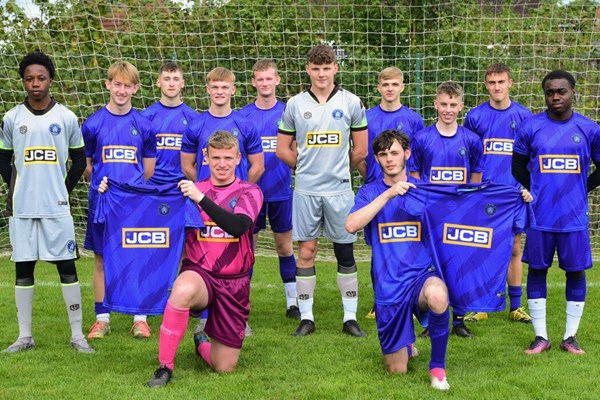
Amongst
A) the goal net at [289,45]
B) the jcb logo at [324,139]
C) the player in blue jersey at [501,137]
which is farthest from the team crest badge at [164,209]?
the goal net at [289,45]

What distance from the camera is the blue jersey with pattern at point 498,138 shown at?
20.7 feet

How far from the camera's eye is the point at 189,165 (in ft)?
19.7

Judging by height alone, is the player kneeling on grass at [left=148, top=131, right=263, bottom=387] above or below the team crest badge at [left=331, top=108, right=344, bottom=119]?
below

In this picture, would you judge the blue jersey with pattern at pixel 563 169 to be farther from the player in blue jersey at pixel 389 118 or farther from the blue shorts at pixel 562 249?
the player in blue jersey at pixel 389 118

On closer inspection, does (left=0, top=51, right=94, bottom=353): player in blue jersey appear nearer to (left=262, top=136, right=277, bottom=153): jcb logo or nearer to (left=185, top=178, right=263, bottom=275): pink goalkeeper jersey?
(left=185, top=178, right=263, bottom=275): pink goalkeeper jersey

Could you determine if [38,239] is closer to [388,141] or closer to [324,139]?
[324,139]

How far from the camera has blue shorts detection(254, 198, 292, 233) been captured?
20.9 ft

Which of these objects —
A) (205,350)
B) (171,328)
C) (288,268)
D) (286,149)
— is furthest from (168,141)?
(171,328)

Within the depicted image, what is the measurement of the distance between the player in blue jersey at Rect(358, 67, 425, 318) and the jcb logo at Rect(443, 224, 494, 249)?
161 centimetres

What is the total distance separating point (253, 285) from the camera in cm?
781

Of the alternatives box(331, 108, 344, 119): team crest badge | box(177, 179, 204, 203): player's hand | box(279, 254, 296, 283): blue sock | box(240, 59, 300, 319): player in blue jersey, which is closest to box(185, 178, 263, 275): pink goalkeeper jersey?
box(177, 179, 204, 203): player's hand

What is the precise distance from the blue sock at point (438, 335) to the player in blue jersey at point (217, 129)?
1.96 metres

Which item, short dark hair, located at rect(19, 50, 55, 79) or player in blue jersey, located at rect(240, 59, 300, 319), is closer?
short dark hair, located at rect(19, 50, 55, 79)

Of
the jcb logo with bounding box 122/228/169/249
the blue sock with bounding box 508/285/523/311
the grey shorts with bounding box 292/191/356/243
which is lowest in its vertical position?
the blue sock with bounding box 508/285/523/311
